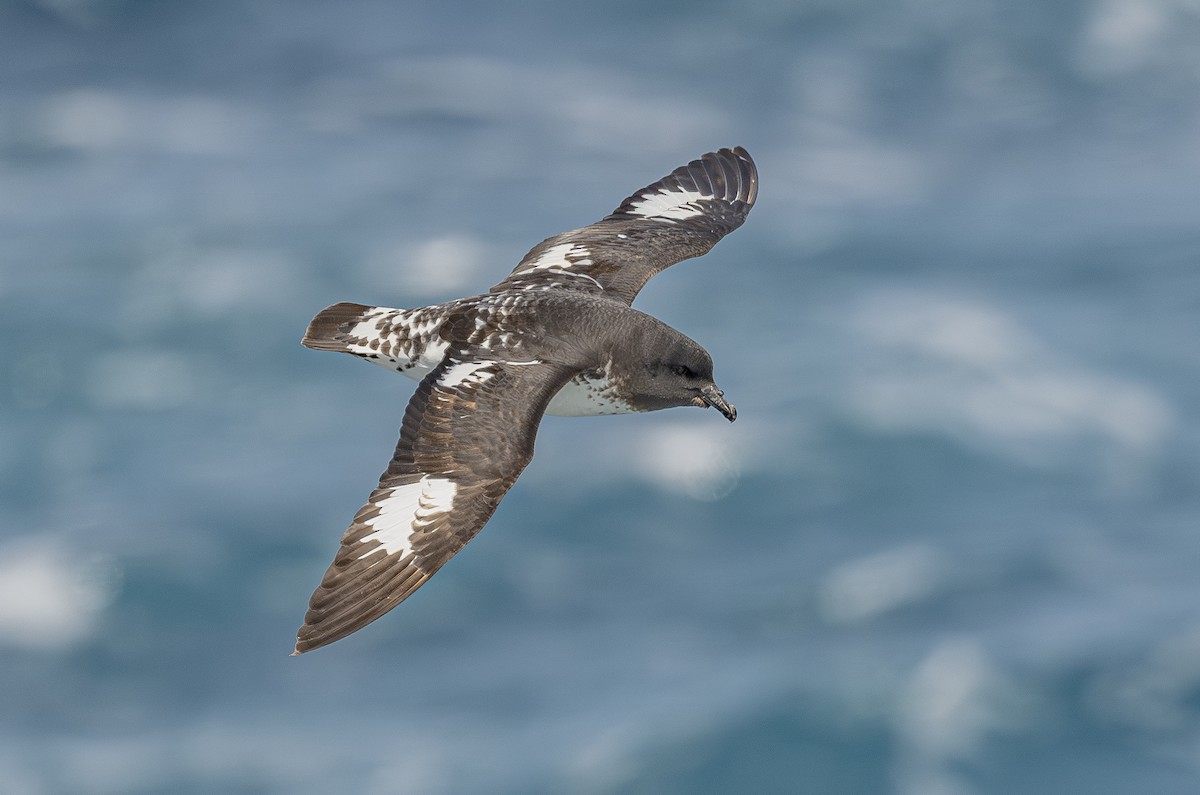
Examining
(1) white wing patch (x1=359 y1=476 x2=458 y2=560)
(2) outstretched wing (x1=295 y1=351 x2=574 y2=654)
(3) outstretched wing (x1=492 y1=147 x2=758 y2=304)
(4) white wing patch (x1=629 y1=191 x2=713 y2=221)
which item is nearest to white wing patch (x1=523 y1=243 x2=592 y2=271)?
(3) outstretched wing (x1=492 y1=147 x2=758 y2=304)

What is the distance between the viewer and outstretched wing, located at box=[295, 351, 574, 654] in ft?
28.6

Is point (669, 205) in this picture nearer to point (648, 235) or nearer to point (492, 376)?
point (648, 235)

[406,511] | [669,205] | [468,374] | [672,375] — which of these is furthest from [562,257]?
[406,511]

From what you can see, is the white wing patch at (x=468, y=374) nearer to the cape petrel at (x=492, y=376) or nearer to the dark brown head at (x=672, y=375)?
the cape petrel at (x=492, y=376)

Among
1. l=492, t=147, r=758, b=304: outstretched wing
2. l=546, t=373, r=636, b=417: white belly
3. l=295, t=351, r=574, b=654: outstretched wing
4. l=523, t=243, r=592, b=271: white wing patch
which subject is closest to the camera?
l=295, t=351, r=574, b=654: outstretched wing

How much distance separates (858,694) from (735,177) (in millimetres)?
8487

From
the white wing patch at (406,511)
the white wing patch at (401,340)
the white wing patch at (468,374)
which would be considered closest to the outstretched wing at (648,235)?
the white wing patch at (401,340)

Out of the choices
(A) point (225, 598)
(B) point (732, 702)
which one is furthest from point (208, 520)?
(B) point (732, 702)

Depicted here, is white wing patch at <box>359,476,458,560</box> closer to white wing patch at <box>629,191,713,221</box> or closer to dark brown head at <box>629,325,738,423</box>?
dark brown head at <box>629,325,738,423</box>

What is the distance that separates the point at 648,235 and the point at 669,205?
1.00 m

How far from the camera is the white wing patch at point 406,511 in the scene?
29.3 ft

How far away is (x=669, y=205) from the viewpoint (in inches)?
535

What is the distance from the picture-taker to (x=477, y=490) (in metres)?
9.19

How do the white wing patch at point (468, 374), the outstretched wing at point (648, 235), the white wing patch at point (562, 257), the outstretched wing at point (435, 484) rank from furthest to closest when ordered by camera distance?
the white wing patch at point (562, 257), the outstretched wing at point (648, 235), the white wing patch at point (468, 374), the outstretched wing at point (435, 484)
